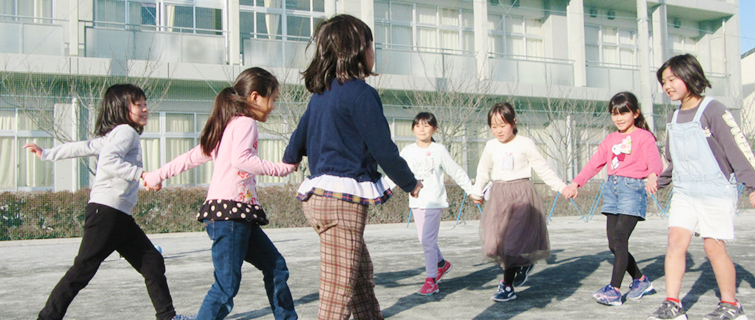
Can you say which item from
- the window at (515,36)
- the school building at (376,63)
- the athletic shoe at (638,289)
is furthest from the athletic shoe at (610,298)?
the window at (515,36)

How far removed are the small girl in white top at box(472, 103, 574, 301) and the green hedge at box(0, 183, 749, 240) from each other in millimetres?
8524

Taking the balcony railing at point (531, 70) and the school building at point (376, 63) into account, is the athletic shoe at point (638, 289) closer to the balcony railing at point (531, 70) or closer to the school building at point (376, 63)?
the school building at point (376, 63)

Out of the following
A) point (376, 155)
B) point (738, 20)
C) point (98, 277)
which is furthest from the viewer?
point (738, 20)

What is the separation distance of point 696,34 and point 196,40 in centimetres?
2264

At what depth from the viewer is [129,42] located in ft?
52.2

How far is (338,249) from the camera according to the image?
2.47 metres

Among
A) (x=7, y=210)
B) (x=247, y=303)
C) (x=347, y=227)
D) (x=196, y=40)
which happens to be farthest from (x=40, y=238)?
(x=347, y=227)

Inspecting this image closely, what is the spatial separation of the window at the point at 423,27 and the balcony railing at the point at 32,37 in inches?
387

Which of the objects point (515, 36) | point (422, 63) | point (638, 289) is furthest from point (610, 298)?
point (515, 36)

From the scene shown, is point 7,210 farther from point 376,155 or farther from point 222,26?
point 376,155

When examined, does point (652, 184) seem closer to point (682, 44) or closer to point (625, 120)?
point (625, 120)

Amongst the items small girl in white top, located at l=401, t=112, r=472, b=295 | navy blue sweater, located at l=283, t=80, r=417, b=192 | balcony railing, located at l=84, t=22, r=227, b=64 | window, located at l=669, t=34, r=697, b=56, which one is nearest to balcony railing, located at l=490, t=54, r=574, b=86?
window, located at l=669, t=34, r=697, b=56

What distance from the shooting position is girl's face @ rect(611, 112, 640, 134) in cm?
473

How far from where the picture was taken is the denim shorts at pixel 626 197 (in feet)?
14.7
